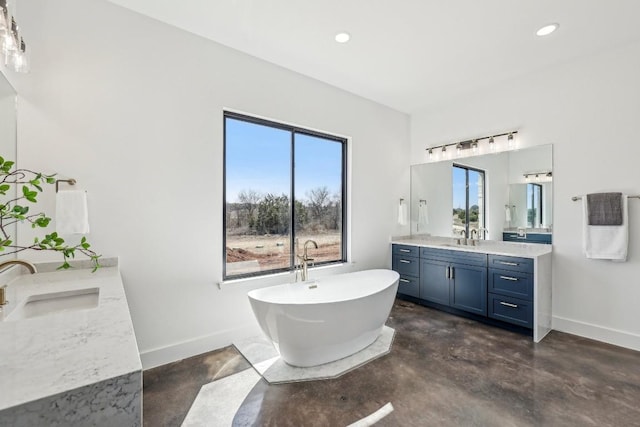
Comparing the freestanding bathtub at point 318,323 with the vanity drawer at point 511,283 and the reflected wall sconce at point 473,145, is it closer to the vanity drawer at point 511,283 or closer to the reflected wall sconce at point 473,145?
the vanity drawer at point 511,283

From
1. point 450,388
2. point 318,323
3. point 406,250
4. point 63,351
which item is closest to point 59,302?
point 63,351

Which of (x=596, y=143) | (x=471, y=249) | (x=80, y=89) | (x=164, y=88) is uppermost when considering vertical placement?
(x=164, y=88)

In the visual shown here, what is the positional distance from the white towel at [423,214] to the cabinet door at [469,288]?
3.28ft

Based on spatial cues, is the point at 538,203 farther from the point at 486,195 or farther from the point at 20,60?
the point at 20,60

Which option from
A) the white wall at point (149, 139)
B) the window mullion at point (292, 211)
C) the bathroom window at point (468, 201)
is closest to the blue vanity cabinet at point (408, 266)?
the bathroom window at point (468, 201)

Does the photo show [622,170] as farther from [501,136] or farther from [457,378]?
[457,378]

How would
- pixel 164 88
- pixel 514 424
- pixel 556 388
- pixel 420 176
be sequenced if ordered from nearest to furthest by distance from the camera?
pixel 514 424
pixel 556 388
pixel 164 88
pixel 420 176

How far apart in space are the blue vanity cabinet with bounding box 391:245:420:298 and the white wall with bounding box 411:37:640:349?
150 centimetres

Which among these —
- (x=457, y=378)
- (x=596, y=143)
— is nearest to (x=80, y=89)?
(x=457, y=378)

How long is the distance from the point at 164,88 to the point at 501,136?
3.77 m

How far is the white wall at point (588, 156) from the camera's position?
280 centimetres

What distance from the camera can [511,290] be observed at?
3143mm

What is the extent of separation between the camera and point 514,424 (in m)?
1.81

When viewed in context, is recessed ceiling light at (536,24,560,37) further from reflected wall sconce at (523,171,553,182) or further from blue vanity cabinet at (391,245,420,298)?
blue vanity cabinet at (391,245,420,298)
